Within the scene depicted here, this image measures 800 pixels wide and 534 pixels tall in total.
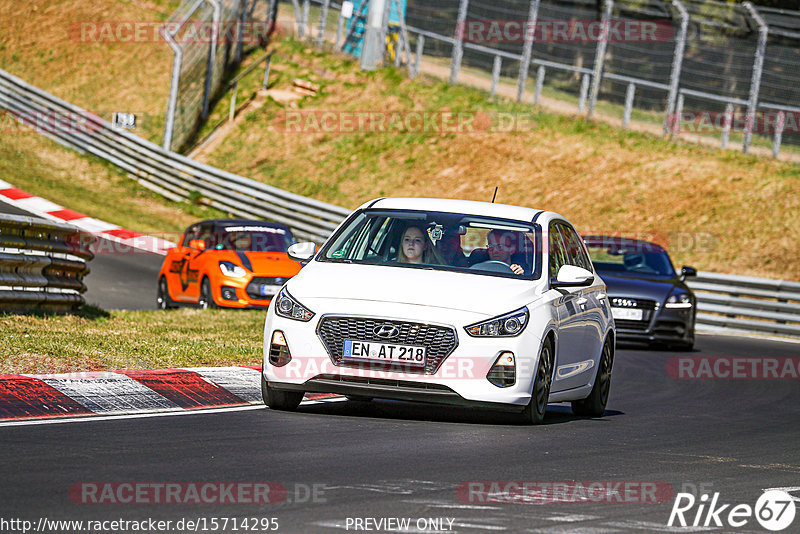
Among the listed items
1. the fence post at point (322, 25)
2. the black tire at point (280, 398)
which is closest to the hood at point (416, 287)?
the black tire at point (280, 398)

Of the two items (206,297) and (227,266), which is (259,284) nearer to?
(227,266)

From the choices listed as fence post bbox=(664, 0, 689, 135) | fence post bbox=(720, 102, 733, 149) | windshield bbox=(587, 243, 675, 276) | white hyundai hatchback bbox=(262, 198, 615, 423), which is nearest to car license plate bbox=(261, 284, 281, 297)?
windshield bbox=(587, 243, 675, 276)

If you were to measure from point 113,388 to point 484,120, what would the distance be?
28.4m

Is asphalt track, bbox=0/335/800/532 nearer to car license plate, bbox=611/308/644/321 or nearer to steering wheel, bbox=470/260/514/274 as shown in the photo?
steering wheel, bbox=470/260/514/274

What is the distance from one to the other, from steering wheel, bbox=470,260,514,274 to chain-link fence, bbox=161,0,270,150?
25.0m

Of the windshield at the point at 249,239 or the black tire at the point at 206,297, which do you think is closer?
the black tire at the point at 206,297

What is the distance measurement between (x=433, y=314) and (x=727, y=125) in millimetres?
24952

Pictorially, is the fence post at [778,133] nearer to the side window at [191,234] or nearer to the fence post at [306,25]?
the side window at [191,234]

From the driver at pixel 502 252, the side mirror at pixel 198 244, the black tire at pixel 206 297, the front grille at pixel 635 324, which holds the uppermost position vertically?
the driver at pixel 502 252

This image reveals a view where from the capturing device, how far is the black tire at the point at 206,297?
20.0m

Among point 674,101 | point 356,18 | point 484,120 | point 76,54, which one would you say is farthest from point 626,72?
point 76,54

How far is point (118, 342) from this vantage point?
1253cm

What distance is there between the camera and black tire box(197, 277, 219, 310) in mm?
20031

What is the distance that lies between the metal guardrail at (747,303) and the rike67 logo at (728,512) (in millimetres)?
18088
